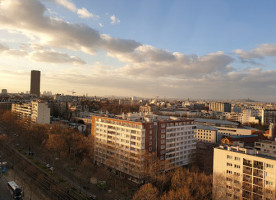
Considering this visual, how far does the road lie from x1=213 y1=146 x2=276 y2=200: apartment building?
58.6 ft

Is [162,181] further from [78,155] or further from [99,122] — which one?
[78,155]

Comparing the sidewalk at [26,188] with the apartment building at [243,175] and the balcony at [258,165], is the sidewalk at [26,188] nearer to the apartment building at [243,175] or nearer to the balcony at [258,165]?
the apartment building at [243,175]

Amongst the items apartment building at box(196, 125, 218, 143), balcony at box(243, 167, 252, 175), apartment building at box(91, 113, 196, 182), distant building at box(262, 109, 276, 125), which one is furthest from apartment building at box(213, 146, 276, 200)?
distant building at box(262, 109, 276, 125)

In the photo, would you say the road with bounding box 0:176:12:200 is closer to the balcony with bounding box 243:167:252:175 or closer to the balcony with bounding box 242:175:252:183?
the balcony with bounding box 242:175:252:183

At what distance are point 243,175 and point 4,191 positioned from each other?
21.4 meters

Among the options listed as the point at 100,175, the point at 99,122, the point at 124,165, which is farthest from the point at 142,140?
the point at 99,122

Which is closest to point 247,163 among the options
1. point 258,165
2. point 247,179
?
point 258,165

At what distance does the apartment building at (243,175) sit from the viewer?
48.4 feet

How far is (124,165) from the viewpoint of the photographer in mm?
23625

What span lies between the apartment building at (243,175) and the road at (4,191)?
17.9m

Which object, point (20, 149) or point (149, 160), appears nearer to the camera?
point (149, 160)

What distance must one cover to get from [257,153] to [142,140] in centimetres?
1104

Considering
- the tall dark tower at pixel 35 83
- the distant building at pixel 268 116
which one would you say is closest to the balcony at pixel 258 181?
the distant building at pixel 268 116

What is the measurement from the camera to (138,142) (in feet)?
74.2
